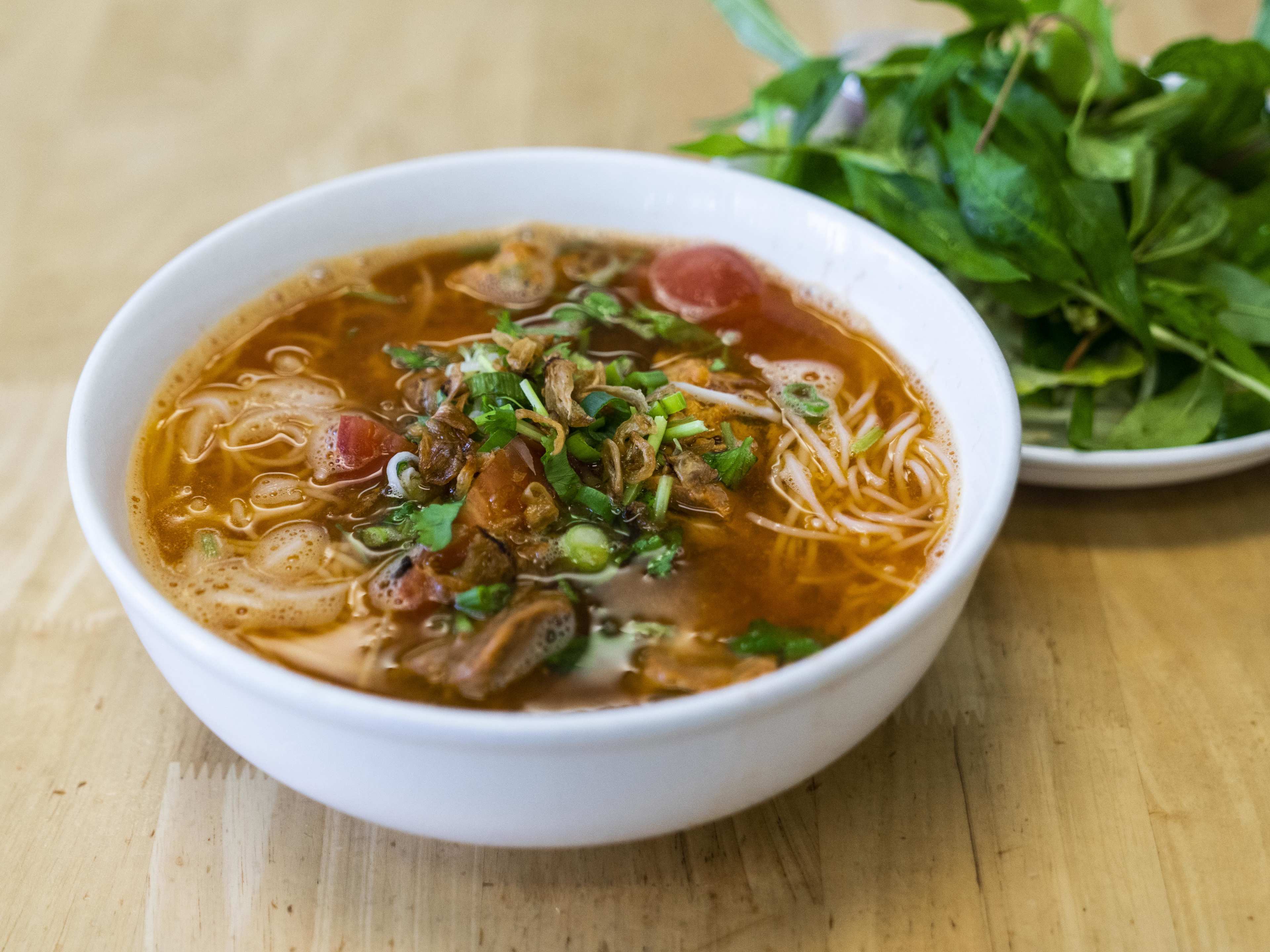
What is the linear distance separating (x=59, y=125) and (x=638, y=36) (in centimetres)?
259

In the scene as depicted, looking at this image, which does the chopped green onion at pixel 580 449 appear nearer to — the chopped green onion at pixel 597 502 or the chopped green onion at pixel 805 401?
the chopped green onion at pixel 597 502

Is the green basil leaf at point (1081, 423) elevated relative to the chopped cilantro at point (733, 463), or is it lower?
lower

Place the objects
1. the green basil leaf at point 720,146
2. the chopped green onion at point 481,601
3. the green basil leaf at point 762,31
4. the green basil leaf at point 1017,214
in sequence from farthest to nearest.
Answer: the green basil leaf at point 762,31 < the green basil leaf at point 720,146 < the green basil leaf at point 1017,214 < the chopped green onion at point 481,601

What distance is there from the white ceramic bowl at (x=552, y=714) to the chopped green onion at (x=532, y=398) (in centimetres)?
61

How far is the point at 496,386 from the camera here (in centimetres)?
264

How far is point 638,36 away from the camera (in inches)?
212

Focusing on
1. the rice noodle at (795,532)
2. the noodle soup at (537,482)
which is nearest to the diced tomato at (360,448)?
the noodle soup at (537,482)

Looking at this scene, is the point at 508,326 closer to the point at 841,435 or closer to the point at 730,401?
the point at 730,401

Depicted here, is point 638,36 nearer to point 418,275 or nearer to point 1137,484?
point 418,275

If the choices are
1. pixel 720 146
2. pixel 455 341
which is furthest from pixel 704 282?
pixel 455 341

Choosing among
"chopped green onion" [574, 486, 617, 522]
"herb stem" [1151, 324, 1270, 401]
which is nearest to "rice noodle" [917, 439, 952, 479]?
"chopped green onion" [574, 486, 617, 522]

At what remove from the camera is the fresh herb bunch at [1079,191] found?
128 inches

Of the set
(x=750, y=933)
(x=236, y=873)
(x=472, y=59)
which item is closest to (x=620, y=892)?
(x=750, y=933)

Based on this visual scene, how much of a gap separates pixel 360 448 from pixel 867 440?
4.08ft
